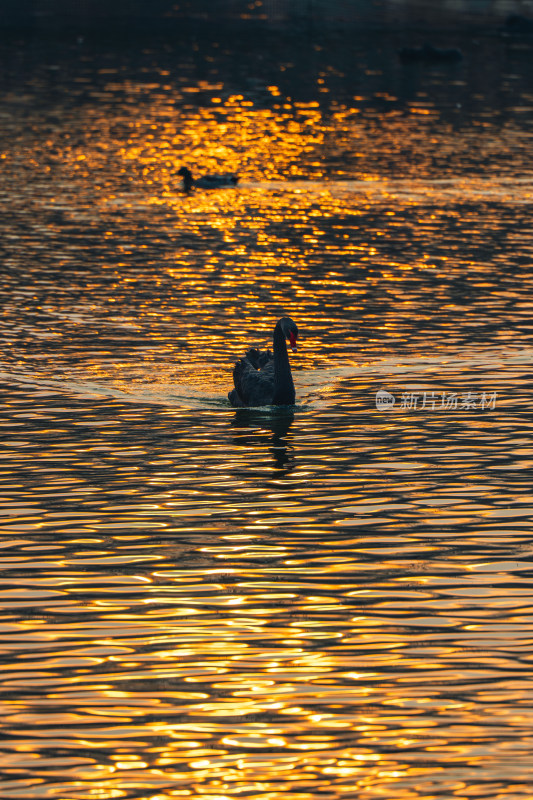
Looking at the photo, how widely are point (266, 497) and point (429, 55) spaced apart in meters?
110

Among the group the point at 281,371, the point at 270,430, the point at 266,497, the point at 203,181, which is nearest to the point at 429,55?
the point at 203,181

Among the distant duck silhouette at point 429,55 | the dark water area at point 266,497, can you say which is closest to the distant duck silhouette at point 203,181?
the dark water area at point 266,497

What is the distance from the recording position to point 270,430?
27.6 m

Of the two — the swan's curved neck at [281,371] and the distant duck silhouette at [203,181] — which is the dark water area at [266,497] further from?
the distant duck silhouette at [203,181]

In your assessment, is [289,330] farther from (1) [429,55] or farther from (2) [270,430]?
(1) [429,55]

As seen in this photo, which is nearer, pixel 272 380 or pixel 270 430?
pixel 270 430

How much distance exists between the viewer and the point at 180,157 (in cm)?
7150

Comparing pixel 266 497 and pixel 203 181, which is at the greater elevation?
pixel 266 497

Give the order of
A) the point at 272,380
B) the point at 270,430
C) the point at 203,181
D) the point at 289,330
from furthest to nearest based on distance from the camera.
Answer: the point at 203,181
the point at 272,380
the point at 289,330
the point at 270,430

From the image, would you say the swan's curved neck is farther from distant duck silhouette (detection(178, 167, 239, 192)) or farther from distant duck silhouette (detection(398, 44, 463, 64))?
distant duck silhouette (detection(398, 44, 463, 64))

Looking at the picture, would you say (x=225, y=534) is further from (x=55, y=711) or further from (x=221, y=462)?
(x=55, y=711)

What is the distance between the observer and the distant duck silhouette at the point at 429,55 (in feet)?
415

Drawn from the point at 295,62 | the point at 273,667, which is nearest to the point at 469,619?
the point at 273,667

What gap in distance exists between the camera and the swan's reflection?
25656 millimetres
